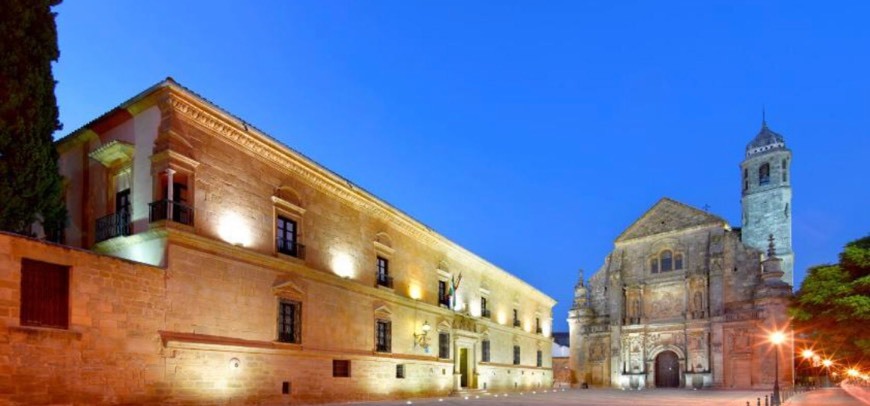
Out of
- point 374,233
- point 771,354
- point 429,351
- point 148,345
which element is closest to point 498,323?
point 429,351

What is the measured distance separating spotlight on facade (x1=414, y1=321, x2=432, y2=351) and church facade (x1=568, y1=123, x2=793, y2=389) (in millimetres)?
24825

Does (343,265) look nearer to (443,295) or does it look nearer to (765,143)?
(443,295)

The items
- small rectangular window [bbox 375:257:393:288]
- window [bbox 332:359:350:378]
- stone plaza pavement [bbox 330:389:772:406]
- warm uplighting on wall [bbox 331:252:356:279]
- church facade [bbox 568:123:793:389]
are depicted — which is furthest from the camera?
church facade [bbox 568:123:793:389]

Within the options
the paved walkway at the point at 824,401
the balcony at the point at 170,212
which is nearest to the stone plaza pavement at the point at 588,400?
the paved walkway at the point at 824,401

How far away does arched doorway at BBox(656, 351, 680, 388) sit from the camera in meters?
44.8

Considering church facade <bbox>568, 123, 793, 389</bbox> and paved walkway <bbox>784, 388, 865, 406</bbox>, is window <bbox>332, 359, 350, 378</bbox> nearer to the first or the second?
paved walkway <bbox>784, 388, 865, 406</bbox>

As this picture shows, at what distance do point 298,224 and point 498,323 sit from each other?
19.0 metres

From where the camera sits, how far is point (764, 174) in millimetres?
53688

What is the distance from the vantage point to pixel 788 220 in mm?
51188

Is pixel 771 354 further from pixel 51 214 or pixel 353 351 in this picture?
pixel 51 214

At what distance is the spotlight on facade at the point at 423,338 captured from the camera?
26622mm

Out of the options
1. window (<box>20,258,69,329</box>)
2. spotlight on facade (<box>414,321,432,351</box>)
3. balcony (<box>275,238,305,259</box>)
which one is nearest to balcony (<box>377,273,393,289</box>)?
spotlight on facade (<box>414,321,432,351</box>)

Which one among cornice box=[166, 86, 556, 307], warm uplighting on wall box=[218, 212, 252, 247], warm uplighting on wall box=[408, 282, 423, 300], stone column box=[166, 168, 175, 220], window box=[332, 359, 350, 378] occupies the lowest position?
window box=[332, 359, 350, 378]

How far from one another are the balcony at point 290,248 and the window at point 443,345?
445 inches
